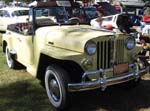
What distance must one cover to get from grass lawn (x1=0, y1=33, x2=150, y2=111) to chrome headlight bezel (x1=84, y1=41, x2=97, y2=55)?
0.89 meters

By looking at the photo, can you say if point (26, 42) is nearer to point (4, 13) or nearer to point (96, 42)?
point (96, 42)

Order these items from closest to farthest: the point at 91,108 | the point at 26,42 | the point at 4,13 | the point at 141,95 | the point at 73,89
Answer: the point at 73,89 < the point at 91,108 < the point at 141,95 < the point at 26,42 < the point at 4,13

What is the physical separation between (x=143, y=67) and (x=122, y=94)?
2.65 ft

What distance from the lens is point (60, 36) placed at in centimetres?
571

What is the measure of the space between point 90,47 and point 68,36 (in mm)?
521

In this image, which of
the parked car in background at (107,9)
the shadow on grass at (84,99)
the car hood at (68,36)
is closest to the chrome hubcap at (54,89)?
the shadow on grass at (84,99)

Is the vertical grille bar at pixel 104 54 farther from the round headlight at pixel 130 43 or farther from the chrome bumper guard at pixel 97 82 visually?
the round headlight at pixel 130 43

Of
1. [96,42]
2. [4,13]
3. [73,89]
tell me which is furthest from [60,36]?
[4,13]

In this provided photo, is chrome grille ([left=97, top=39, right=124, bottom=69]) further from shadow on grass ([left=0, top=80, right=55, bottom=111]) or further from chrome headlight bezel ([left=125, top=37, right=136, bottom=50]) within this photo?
shadow on grass ([left=0, top=80, right=55, bottom=111])

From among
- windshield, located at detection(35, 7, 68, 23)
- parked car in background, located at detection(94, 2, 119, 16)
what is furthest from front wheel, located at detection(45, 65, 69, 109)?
parked car in background, located at detection(94, 2, 119, 16)

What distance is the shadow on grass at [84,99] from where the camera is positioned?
5.69 meters

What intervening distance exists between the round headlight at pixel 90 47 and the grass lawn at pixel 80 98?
0.89 meters

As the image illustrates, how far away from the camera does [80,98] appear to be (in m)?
6.18

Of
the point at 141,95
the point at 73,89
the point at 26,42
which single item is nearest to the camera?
→ the point at 73,89
